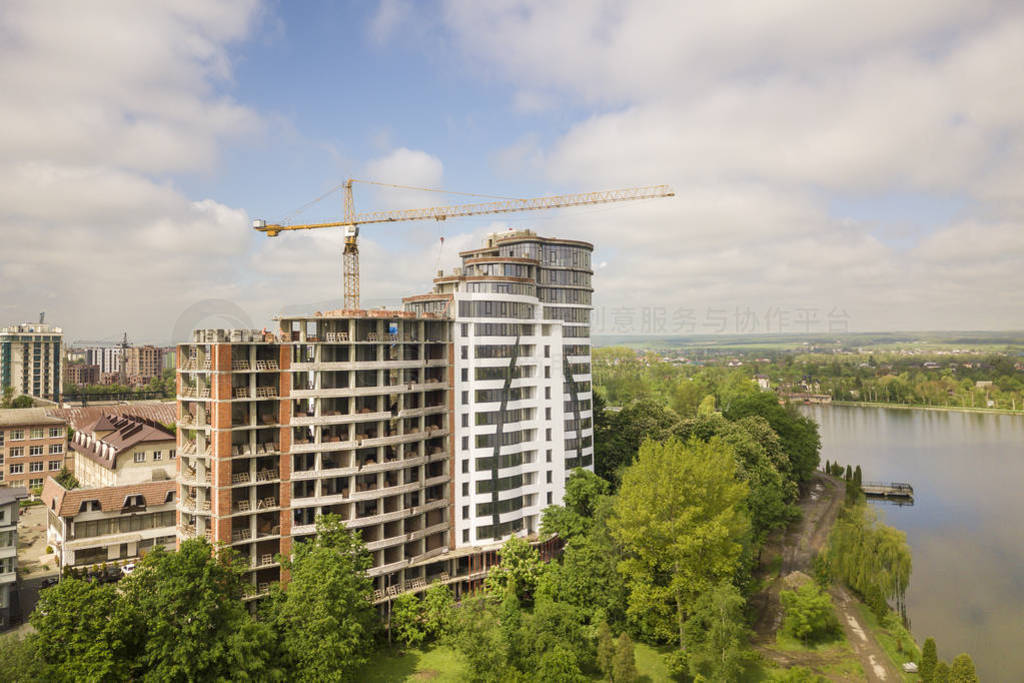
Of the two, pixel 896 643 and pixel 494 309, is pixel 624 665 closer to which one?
pixel 896 643

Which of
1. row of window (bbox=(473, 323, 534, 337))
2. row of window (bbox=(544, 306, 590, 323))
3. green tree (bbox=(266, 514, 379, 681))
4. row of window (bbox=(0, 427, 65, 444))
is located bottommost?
green tree (bbox=(266, 514, 379, 681))

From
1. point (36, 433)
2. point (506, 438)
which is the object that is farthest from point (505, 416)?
point (36, 433)

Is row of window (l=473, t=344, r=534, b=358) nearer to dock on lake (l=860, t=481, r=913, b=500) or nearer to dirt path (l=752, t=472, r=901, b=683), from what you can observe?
dirt path (l=752, t=472, r=901, b=683)

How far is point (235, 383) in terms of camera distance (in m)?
34.4

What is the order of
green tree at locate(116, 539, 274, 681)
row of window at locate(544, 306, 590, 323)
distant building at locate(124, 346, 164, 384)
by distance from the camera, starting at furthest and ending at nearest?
distant building at locate(124, 346, 164, 384)
row of window at locate(544, 306, 590, 323)
green tree at locate(116, 539, 274, 681)

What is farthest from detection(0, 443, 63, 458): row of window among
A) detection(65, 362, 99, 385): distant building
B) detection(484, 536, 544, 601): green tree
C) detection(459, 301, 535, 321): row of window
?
detection(65, 362, 99, 385): distant building

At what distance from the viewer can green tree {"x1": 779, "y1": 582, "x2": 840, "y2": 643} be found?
3550cm

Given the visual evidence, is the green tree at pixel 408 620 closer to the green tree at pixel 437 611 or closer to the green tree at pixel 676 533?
the green tree at pixel 437 611

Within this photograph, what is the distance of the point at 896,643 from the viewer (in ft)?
118

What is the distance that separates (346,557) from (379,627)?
16.6 ft

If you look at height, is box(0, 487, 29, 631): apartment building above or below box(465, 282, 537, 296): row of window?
below

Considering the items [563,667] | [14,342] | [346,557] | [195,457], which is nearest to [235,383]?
[195,457]

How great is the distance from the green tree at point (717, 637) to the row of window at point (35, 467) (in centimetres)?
6954

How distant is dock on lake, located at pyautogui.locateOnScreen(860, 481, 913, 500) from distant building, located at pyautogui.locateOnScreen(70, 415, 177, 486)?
7642 cm
